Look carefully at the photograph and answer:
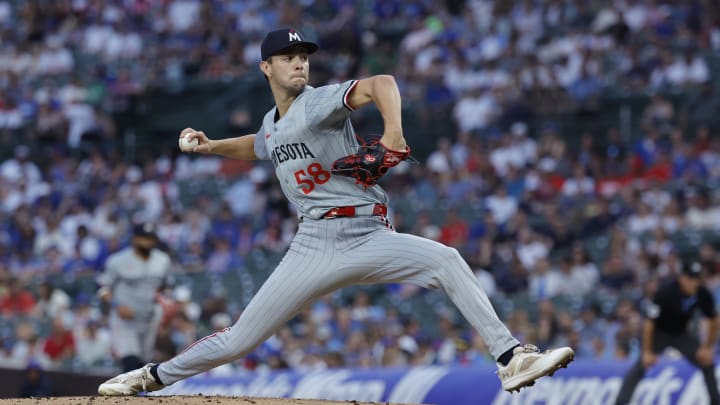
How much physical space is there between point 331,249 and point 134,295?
541 centimetres

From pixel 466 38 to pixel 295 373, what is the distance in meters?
8.11

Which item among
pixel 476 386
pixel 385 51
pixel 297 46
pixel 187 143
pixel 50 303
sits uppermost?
pixel 385 51

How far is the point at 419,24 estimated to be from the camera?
64.1 ft

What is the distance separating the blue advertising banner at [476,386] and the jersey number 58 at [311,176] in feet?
15.0

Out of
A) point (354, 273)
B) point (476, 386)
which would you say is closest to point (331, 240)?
point (354, 273)

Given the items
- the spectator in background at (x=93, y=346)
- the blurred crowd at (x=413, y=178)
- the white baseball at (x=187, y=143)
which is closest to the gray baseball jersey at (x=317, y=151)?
the white baseball at (x=187, y=143)

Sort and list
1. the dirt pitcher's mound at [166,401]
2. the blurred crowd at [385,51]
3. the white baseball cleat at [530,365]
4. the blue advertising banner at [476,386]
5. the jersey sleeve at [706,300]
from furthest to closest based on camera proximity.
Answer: the blurred crowd at [385,51]
the jersey sleeve at [706,300]
the blue advertising banner at [476,386]
the dirt pitcher's mound at [166,401]
the white baseball cleat at [530,365]

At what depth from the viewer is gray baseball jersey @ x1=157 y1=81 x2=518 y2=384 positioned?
604cm

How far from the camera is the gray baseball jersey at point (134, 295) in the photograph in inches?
441

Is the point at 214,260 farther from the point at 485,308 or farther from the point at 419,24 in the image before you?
the point at 485,308

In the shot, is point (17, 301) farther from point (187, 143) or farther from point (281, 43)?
point (281, 43)

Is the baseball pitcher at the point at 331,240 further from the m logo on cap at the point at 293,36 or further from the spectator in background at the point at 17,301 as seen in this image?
the spectator in background at the point at 17,301

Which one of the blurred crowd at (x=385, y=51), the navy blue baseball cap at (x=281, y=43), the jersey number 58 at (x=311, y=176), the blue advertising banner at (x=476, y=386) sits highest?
the blurred crowd at (x=385, y=51)

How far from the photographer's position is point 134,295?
11.2 metres
